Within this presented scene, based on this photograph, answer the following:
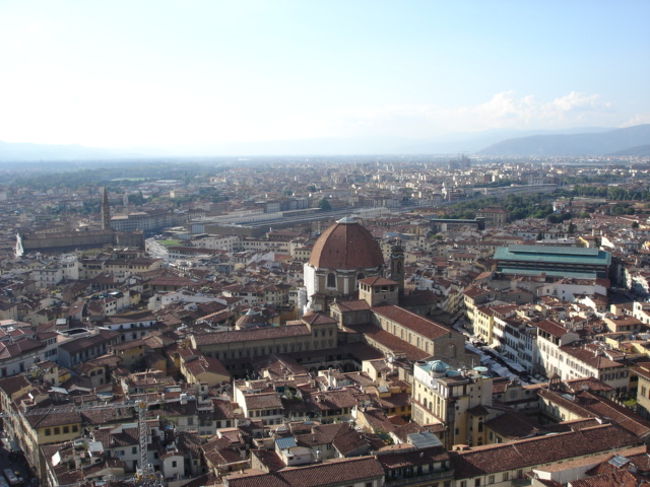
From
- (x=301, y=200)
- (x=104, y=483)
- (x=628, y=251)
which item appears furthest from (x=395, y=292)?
(x=301, y=200)

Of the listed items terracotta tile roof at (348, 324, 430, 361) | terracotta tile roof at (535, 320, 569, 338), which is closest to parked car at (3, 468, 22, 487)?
terracotta tile roof at (348, 324, 430, 361)

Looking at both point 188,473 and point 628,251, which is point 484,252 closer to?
point 628,251

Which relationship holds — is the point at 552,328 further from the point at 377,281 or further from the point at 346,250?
the point at 346,250

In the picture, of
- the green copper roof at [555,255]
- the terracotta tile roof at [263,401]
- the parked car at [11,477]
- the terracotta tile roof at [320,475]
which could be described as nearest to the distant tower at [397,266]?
the green copper roof at [555,255]

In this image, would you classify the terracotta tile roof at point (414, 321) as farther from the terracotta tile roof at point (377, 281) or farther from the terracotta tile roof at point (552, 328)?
→ the terracotta tile roof at point (552, 328)

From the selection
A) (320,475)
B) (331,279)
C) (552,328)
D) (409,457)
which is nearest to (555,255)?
(331,279)
